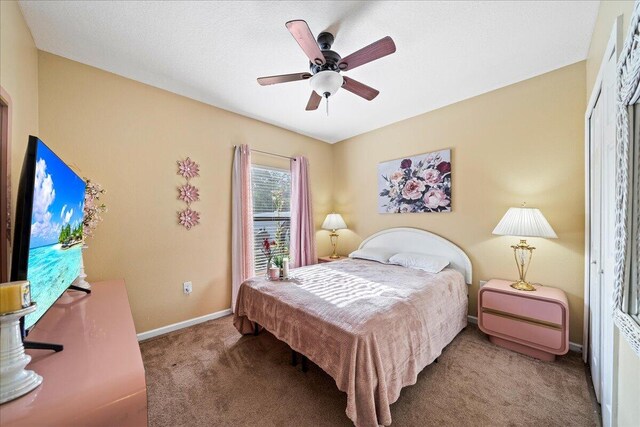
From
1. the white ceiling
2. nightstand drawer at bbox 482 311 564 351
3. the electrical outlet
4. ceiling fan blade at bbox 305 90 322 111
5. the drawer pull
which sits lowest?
nightstand drawer at bbox 482 311 564 351

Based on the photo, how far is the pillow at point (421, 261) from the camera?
2634 millimetres

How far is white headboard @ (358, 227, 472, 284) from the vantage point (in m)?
2.77

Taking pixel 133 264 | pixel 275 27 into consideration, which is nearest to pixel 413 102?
pixel 275 27

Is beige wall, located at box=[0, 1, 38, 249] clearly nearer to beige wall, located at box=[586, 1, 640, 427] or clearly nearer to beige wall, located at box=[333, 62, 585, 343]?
beige wall, located at box=[586, 1, 640, 427]

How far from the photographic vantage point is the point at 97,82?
7.18 feet

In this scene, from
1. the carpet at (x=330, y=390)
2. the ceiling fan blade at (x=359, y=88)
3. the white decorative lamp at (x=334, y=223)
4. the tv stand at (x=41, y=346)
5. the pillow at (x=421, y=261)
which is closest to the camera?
the tv stand at (x=41, y=346)

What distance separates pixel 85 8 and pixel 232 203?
198cm

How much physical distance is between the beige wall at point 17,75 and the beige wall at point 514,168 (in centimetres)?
360

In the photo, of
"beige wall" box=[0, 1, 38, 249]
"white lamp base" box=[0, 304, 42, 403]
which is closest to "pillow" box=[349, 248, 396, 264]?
"white lamp base" box=[0, 304, 42, 403]

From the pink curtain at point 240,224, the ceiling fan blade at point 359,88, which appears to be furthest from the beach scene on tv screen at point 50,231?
the ceiling fan blade at point 359,88

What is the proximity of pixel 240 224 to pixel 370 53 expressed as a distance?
2.34m

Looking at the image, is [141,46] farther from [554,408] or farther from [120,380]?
[554,408]

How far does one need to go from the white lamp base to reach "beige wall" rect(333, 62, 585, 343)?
331cm

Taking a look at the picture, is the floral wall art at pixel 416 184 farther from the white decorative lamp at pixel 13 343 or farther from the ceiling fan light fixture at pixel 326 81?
the white decorative lamp at pixel 13 343
